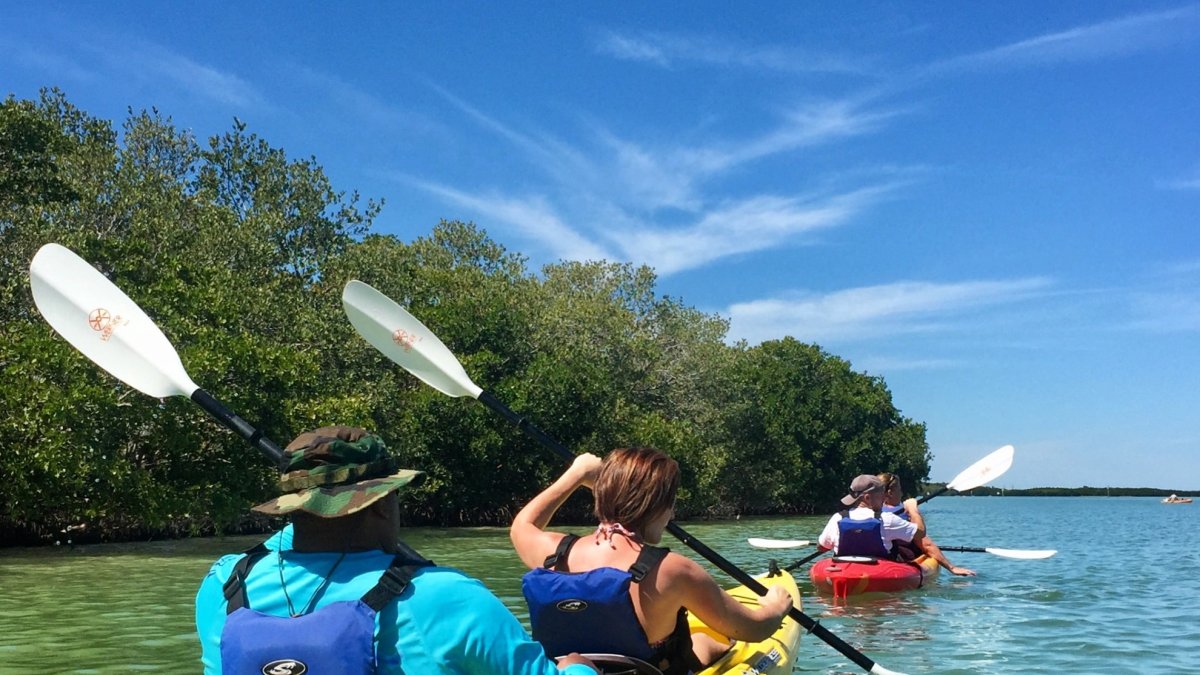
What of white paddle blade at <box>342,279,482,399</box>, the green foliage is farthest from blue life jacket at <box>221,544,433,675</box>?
the green foliage

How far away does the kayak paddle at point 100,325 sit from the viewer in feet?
15.5

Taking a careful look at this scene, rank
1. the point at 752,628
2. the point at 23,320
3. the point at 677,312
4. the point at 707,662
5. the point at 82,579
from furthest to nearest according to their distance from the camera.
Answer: the point at 677,312, the point at 23,320, the point at 82,579, the point at 707,662, the point at 752,628

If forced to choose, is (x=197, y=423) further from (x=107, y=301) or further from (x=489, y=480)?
(x=107, y=301)

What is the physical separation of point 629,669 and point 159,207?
2638 cm

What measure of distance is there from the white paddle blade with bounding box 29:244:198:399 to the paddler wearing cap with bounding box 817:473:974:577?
6.79 meters

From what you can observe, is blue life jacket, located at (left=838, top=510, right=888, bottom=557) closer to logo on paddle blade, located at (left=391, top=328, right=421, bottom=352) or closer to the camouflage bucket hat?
logo on paddle blade, located at (left=391, top=328, right=421, bottom=352)

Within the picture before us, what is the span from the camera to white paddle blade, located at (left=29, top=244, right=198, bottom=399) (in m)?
4.71

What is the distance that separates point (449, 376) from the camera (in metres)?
6.20

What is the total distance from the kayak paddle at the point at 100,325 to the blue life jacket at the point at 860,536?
7.05 m

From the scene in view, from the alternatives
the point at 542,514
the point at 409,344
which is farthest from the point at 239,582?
the point at 409,344

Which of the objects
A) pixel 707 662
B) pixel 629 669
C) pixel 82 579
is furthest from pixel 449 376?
pixel 82 579

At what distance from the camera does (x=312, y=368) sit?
65.2 feet

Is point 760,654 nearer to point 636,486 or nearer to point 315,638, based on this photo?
point 636,486

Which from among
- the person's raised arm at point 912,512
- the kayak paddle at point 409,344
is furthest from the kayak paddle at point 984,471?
the kayak paddle at point 409,344
